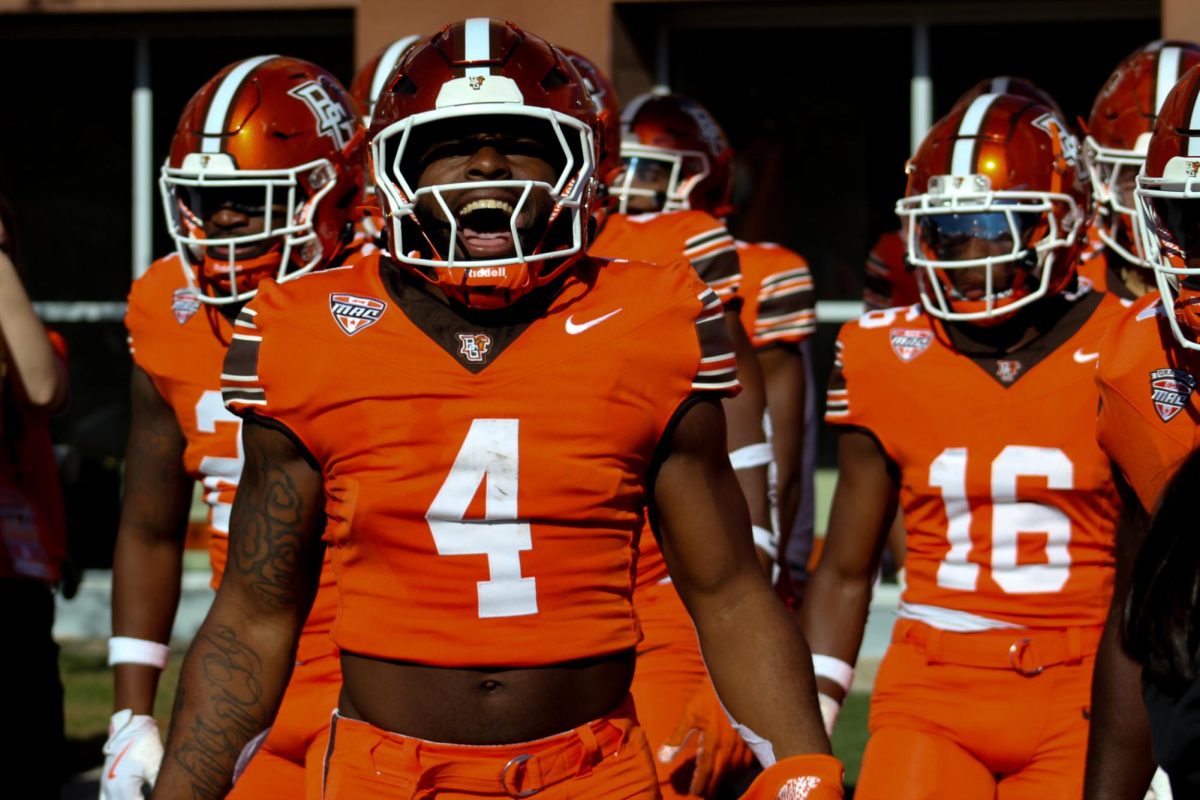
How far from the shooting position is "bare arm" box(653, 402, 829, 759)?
3.18 meters

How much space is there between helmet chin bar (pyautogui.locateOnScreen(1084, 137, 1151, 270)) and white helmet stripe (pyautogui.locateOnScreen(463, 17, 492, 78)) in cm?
217

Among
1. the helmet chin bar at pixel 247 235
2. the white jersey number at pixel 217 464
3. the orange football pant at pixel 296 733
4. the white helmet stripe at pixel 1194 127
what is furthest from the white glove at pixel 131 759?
the white helmet stripe at pixel 1194 127

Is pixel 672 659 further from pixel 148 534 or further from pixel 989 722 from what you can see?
pixel 148 534

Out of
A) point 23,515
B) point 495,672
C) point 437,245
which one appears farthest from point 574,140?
point 23,515

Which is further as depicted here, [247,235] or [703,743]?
[247,235]

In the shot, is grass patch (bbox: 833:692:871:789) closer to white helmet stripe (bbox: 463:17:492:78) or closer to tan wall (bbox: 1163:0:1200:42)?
tan wall (bbox: 1163:0:1200:42)

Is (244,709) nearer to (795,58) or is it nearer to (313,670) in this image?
(313,670)

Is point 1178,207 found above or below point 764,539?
above

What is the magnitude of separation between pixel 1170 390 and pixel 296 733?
1.89 metres

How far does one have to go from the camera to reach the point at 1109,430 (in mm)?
3598

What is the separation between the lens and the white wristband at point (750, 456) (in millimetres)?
5051

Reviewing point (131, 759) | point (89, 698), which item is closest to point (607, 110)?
point (131, 759)

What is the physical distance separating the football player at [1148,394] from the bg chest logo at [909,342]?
2.88 ft

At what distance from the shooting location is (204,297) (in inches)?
175
